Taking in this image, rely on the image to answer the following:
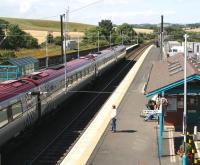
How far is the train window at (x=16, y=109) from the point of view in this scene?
2090 cm

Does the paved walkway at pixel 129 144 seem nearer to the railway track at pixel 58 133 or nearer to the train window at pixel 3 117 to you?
the railway track at pixel 58 133

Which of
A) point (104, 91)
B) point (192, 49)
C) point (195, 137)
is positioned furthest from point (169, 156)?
point (192, 49)

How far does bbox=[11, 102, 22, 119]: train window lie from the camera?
20.9 metres

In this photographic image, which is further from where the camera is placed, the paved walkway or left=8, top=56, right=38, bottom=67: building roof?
left=8, top=56, right=38, bottom=67: building roof

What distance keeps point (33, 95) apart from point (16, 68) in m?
19.5

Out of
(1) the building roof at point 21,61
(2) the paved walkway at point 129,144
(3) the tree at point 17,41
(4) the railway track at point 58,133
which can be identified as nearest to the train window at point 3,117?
(4) the railway track at point 58,133

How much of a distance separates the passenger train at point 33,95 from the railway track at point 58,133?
2.82 feet

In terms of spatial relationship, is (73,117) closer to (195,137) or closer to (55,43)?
(195,137)

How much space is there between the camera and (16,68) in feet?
141

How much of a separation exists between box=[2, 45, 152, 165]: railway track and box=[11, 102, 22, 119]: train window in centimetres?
156

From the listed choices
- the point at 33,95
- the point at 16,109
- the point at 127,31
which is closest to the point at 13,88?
the point at 16,109

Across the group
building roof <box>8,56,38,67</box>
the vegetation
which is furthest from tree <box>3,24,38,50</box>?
building roof <box>8,56,38,67</box>

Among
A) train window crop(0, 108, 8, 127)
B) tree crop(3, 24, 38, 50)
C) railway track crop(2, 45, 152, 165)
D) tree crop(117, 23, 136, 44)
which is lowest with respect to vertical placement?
railway track crop(2, 45, 152, 165)

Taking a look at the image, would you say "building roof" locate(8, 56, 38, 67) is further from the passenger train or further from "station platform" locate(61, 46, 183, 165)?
"station platform" locate(61, 46, 183, 165)
